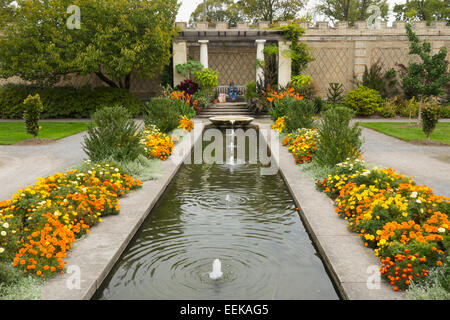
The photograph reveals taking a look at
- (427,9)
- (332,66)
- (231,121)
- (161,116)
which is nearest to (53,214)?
(161,116)

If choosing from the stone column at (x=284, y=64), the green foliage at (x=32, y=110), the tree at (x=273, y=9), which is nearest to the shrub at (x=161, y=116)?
the green foliage at (x=32, y=110)

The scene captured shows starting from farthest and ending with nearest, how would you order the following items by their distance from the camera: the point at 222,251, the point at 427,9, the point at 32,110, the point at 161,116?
the point at 427,9 < the point at 161,116 < the point at 32,110 < the point at 222,251

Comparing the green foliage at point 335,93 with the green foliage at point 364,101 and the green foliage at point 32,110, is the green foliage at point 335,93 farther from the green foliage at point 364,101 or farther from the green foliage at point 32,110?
the green foliage at point 32,110

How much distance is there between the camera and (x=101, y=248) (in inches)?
202

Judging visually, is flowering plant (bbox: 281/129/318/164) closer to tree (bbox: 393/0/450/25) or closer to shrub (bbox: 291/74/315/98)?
shrub (bbox: 291/74/315/98)

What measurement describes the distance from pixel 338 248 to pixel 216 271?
4.78ft

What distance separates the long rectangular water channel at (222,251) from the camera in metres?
4.42

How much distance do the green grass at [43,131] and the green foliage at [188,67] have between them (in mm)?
6433

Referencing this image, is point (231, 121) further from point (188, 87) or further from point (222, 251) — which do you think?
point (222, 251)

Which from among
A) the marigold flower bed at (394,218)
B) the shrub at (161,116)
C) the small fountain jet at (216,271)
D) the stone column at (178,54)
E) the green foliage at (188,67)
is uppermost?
the stone column at (178,54)

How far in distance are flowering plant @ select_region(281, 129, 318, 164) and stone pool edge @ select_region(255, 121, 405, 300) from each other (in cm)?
207

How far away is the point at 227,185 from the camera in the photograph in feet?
28.6

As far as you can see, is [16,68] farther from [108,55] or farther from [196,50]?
[196,50]
